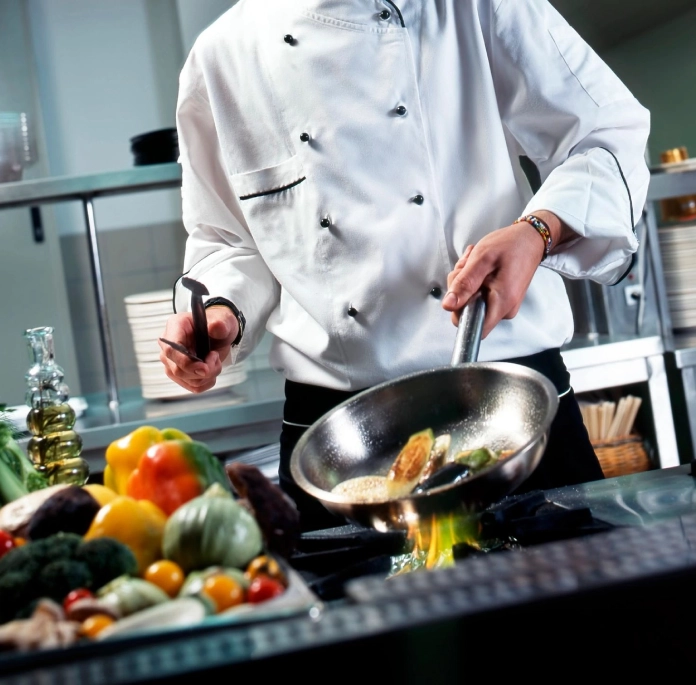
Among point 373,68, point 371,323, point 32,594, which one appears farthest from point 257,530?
point 373,68

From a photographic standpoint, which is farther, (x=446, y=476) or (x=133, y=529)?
(x=446, y=476)

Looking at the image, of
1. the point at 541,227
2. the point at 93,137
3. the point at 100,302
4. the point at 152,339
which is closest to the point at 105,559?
the point at 541,227

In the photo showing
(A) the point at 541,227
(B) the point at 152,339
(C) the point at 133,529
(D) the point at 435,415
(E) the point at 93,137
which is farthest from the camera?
(E) the point at 93,137

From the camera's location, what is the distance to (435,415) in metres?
0.96

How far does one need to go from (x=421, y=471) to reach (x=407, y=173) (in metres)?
0.60

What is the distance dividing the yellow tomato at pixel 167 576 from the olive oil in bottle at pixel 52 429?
54 centimetres

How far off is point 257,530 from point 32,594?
0.16 metres

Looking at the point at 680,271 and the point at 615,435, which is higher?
the point at 680,271

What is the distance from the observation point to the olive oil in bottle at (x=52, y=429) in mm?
1153

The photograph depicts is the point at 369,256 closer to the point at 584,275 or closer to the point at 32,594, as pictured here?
the point at 584,275

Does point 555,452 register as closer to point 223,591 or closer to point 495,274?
point 495,274

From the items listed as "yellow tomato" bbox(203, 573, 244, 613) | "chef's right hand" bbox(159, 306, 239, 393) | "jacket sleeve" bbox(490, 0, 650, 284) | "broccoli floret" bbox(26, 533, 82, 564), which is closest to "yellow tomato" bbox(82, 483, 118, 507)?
"broccoli floret" bbox(26, 533, 82, 564)

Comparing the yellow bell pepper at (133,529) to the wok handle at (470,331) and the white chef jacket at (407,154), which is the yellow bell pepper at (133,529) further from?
the white chef jacket at (407,154)

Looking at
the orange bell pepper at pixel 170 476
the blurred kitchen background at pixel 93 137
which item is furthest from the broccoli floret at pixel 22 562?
the blurred kitchen background at pixel 93 137
